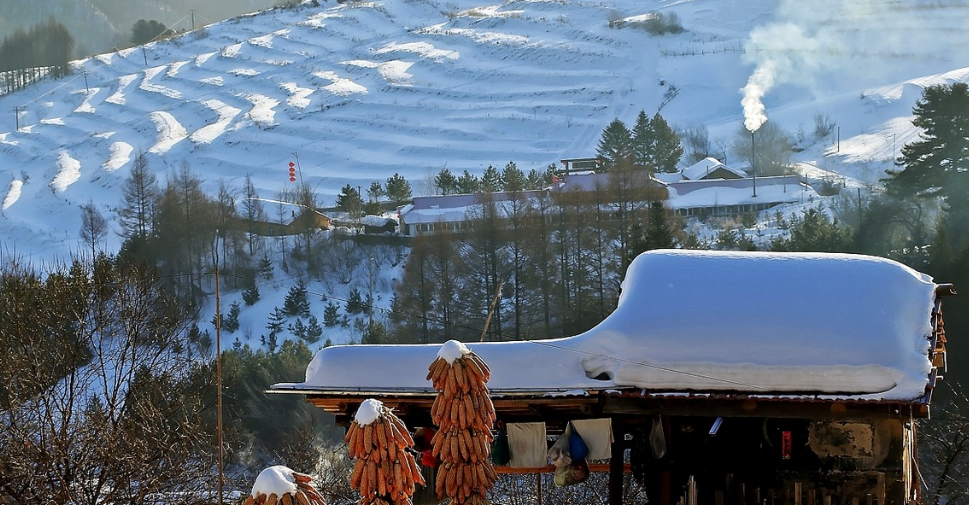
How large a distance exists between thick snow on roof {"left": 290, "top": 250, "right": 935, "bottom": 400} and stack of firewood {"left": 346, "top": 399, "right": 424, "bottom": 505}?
4082 millimetres

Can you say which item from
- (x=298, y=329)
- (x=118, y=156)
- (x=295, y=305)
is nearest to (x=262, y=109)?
(x=118, y=156)

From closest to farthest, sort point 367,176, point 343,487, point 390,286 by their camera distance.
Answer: point 343,487 → point 390,286 → point 367,176

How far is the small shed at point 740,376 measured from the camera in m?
10.8

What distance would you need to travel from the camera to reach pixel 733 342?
11.0 metres

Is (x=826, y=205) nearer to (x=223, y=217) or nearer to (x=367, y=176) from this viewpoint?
(x=223, y=217)

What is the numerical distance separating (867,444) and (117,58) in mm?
109563

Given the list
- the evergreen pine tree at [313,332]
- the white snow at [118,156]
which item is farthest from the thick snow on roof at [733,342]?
the white snow at [118,156]

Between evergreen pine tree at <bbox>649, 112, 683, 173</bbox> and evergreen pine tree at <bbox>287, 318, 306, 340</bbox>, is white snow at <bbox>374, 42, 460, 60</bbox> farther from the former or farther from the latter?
evergreen pine tree at <bbox>287, 318, 306, 340</bbox>

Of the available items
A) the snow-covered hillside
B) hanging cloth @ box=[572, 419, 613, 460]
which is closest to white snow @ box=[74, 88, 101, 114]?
the snow-covered hillside

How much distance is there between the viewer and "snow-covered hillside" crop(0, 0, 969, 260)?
73.8 meters

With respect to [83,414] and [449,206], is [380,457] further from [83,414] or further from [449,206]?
[449,206]

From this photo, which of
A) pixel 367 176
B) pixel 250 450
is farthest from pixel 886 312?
pixel 367 176

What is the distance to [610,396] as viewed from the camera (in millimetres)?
11086

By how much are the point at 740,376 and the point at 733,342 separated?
33cm
